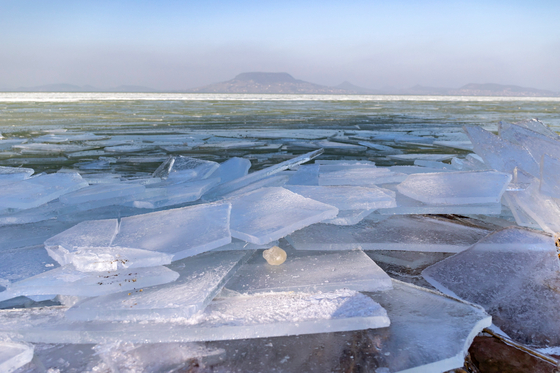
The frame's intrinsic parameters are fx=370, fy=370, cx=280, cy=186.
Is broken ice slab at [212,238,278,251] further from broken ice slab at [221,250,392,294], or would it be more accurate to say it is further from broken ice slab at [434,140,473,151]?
broken ice slab at [434,140,473,151]

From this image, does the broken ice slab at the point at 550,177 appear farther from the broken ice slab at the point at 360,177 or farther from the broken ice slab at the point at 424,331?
the broken ice slab at the point at 424,331

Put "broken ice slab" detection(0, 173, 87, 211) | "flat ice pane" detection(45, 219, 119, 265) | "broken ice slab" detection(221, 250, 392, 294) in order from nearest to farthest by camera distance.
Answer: "broken ice slab" detection(221, 250, 392, 294), "flat ice pane" detection(45, 219, 119, 265), "broken ice slab" detection(0, 173, 87, 211)

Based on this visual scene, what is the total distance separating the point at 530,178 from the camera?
5.75 ft

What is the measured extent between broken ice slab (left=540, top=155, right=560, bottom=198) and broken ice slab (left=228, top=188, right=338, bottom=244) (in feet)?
3.32

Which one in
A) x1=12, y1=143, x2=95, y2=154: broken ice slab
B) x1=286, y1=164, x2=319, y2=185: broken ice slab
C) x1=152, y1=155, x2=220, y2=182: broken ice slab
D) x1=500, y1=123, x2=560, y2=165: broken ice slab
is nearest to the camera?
x1=500, y1=123, x2=560, y2=165: broken ice slab

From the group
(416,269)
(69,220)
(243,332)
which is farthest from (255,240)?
(69,220)

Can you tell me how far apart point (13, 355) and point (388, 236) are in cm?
116

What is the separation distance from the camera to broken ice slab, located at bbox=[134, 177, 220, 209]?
178 centimetres

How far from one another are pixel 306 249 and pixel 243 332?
0.47 metres

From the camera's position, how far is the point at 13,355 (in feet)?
2.52

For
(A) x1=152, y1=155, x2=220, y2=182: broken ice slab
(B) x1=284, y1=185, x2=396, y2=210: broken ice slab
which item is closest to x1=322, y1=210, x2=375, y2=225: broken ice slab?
(B) x1=284, y1=185, x2=396, y2=210: broken ice slab

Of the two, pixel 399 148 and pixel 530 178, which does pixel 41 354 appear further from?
pixel 399 148

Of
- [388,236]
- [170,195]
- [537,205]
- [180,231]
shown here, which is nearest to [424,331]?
[388,236]

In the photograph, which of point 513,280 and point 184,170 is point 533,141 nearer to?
point 513,280
